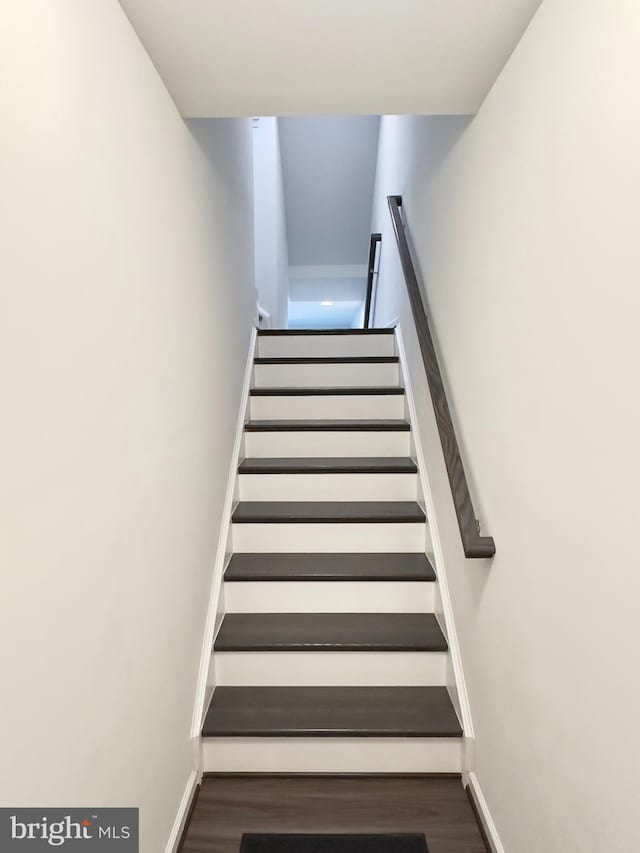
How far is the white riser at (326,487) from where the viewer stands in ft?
8.53

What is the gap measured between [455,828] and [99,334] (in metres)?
1.69

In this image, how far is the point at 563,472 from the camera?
107 centimetres

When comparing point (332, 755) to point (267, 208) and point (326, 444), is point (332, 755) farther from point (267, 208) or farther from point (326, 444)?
point (267, 208)

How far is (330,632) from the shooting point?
201cm

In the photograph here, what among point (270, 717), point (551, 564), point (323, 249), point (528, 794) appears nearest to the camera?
point (551, 564)

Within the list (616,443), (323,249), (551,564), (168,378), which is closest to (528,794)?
(551,564)

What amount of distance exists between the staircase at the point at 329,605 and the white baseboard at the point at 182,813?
0.25 ft

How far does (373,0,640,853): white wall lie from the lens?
2.86ft

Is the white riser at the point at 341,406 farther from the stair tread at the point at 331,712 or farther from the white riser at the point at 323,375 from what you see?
the stair tread at the point at 331,712

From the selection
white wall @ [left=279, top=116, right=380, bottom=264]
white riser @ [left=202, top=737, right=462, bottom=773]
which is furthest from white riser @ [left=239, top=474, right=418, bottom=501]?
white wall @ [left=279, top=116, right=380, bottom=264]

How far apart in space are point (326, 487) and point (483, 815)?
1407 mm

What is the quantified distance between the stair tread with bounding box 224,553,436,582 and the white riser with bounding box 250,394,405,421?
0.96m

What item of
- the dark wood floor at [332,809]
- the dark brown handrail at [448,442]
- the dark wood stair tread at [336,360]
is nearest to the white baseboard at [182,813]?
the dark wood floor at [332,809]

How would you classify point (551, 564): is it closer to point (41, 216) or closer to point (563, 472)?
point (563, 472)
